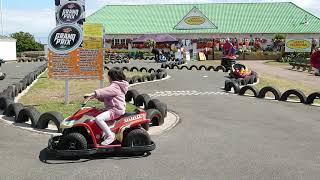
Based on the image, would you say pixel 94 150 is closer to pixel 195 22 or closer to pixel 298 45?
pixel 298 45

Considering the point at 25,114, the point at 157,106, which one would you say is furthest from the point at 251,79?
the point at 25,114

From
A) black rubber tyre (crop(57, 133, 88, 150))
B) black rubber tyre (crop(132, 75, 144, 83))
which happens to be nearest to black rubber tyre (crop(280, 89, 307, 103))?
black rubber tyre (crop(132, 75, 144, 83))

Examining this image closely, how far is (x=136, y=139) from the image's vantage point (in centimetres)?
689

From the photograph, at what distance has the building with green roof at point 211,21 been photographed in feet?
201

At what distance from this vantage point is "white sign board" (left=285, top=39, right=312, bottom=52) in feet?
135

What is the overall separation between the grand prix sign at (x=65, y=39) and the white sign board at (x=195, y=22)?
51.5 meters

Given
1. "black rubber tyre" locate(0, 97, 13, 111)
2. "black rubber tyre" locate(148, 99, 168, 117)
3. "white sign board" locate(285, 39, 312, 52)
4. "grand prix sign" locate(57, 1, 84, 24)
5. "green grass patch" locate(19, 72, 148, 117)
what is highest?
"grand prix sign" locate(57, 1, 84, 24)

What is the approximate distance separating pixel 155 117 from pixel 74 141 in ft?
9.26

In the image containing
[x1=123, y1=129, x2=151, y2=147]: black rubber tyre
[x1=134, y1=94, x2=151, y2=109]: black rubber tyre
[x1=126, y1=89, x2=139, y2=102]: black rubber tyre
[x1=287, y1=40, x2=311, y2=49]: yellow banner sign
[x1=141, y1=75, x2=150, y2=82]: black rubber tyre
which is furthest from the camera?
[x1=287, y1=40, x2=311, y2=49]: yellow banner sign

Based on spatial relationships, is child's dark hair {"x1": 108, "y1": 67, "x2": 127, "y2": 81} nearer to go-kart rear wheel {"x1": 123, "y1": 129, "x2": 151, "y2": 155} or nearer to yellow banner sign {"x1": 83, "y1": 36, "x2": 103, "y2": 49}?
go-kart rear wheel {"x1": 123, "y1": 129, "x2": 151, "y2": 155}

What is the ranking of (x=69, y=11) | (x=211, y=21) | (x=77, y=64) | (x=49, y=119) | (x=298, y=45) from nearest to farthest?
(x=49, y=119) → (x=69, y=11) → (x=77, y=64) → (x=298, y=45) → (x=211, y=21)

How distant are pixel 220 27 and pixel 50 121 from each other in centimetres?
5478

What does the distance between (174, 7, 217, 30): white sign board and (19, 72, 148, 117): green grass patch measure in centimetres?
4481

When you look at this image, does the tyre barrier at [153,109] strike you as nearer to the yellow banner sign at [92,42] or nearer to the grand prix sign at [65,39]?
the yellow banner sign at [92,42]
